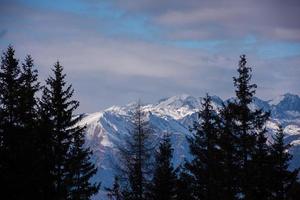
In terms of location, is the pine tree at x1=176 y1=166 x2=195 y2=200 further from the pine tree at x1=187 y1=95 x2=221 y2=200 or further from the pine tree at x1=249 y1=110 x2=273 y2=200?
the pine tree at x1=249 y1=110 x2=273 y2=200

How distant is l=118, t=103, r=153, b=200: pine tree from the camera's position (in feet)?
146

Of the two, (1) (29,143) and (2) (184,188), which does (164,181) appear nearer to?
(2) (184,188)

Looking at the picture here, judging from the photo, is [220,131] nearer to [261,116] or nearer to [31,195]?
[261,116]

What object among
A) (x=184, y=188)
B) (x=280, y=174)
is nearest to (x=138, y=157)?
(x=184, y=188)

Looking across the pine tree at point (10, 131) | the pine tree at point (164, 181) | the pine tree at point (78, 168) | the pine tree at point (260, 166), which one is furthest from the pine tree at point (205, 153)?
the pine tree at point (10, 131)

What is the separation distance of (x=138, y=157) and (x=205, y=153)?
5417 millimetres

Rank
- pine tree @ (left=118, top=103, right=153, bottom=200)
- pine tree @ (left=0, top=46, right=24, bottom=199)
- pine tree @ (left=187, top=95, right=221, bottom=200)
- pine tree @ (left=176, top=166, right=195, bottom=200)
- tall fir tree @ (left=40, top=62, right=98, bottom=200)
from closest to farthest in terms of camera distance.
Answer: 1. pine tree @ (left=0, top=46, right=24, bottom=199)
2. tall fir tree @ (left=40, top=62, right=98, bottom=200)
3. pine tree @ (left=187, top=95, right=221, bottom=200)
4. pine tree @ (left=118, top=103, right=153, bottom=200)
5. pine tree @ (left=176, top=166, right=195, bottom=200)

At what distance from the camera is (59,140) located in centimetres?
3828

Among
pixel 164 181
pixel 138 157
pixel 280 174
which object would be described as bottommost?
pixel 164 181

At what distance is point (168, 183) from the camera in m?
43.4

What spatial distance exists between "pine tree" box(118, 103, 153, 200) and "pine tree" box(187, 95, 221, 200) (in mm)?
3845

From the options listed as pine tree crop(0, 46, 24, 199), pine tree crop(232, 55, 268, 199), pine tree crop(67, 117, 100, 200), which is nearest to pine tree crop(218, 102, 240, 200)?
pine tree crop(232, 55, 268, 199)

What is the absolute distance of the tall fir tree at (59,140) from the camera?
3631 cm

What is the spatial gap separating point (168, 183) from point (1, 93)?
14.5 m
